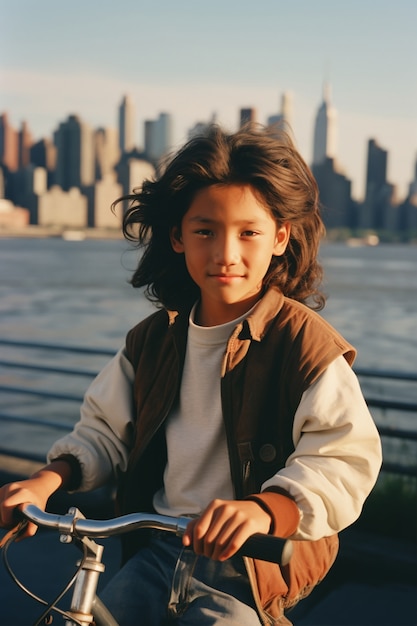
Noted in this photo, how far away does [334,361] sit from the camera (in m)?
1.89

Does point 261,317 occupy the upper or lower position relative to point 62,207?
upper

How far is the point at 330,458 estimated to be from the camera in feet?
5.90

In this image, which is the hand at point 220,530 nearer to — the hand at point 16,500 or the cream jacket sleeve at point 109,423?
the hand at point 16,500

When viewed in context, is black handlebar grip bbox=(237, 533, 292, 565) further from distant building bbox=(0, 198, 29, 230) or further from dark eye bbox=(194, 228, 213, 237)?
distant building bbox=(0, 198, 29, 230)

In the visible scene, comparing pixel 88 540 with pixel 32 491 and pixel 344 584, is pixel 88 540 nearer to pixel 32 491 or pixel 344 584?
pixel 32 491

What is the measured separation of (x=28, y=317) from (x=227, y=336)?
1334 inches

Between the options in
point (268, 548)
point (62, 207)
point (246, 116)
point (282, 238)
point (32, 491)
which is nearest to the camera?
point (268, 548)

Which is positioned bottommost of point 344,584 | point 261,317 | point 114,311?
point 114,311

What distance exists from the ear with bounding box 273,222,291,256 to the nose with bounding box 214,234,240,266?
8.5 inches

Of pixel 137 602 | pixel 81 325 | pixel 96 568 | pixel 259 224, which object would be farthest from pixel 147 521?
pixel 81 325

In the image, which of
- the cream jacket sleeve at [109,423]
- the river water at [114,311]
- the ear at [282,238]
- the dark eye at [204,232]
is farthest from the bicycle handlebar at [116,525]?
the river water at [114,311]

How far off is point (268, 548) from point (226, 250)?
2.51 ft

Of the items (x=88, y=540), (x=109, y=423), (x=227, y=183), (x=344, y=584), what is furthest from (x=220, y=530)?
(x=344, y=584)

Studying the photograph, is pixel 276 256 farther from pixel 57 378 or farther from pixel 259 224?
pixel 57 378
